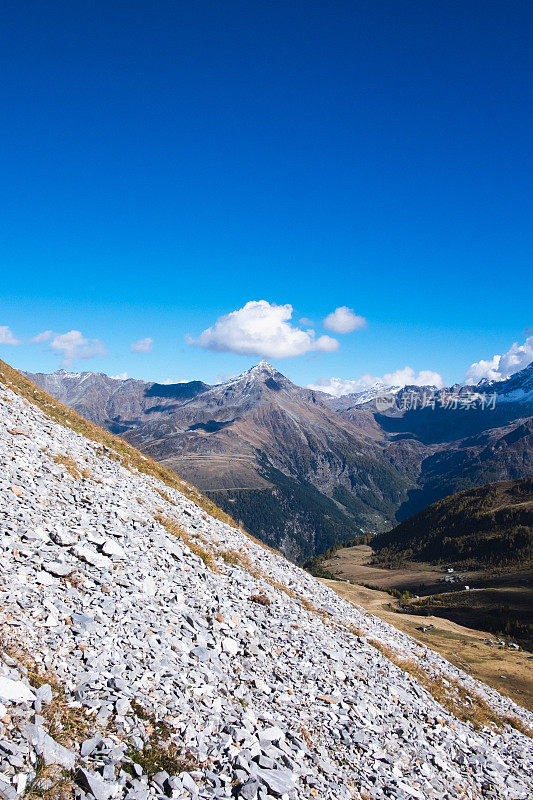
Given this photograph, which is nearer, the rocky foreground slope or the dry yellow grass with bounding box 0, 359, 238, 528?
the rocky foreground slope

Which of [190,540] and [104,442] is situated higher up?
[104,442]

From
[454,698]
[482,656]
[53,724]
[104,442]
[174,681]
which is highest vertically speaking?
[104,442]

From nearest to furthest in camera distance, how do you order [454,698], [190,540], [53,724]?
1. [53,724]
2. [190,540]
3. [454,698]

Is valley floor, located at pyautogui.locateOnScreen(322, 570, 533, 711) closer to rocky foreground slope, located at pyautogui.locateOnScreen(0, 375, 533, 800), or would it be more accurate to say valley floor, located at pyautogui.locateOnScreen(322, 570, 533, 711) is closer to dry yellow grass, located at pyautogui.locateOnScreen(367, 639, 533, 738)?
dry yellow grass, located at pyautogui.locateOnScreen(367, 639, 533, 738)

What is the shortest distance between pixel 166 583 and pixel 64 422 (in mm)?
21821

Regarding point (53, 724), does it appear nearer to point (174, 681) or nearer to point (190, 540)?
point (174, 681)

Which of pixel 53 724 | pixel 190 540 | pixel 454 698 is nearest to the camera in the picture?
pixel 53 724

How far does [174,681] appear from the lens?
1119cm

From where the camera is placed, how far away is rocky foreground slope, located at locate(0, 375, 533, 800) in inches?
332

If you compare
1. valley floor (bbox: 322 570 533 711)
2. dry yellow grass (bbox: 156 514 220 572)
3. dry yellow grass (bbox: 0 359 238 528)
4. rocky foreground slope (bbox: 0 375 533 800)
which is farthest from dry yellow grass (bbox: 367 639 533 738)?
dry yellow grass (bbox: 0 359 238 528)

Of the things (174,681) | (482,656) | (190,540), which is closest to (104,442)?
(190,540)

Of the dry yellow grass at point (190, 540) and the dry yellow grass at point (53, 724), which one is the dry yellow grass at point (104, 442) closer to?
the dry yellow grass at point (190, 540)

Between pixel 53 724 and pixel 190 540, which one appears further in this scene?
pixel 190 540

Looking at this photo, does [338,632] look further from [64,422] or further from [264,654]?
[64,422]
